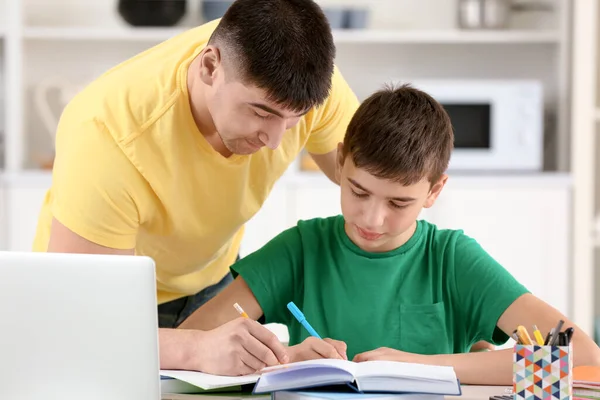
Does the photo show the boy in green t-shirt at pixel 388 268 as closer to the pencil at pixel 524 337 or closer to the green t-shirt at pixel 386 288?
the green t-shirt at pixel 386 288

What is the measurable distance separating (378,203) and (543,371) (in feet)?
1.68

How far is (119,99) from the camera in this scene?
1.62m

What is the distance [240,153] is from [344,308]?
0.35 m

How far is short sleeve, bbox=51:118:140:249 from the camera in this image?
1.56 m

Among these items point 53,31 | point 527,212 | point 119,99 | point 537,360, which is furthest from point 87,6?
point 537,360

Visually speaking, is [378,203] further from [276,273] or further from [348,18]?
[348,18]

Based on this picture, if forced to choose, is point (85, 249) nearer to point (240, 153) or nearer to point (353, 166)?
point (240, 153)

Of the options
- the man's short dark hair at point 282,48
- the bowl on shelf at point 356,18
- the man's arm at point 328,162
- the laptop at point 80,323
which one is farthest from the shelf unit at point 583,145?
the laptop at point 80,323

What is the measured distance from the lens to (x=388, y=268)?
173cm

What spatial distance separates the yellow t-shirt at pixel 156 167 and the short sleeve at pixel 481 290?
42 centimetres

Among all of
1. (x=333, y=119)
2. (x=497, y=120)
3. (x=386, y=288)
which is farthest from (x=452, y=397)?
(x=497, y=120)

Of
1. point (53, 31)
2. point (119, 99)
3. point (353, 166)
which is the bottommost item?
point (353, 166)

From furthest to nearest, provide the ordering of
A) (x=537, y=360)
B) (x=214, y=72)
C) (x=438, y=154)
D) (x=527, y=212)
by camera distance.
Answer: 1. (x=527, y=212)
2. (x=438, y=154)
3. (x=214, y=72)
4. (x=537, y=360)

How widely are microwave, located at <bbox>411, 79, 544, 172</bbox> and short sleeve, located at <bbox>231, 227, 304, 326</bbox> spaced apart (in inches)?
85.3
